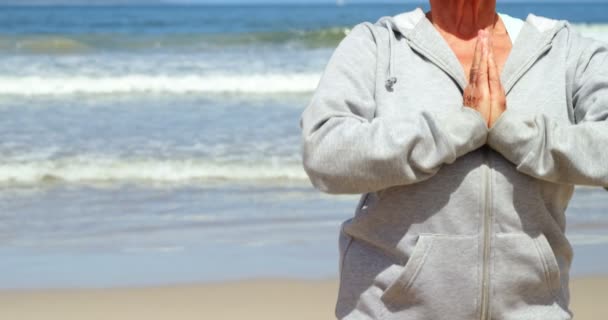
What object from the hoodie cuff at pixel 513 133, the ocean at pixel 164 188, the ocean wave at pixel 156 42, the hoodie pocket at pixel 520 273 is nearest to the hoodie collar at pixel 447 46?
the hoodie cuff at pixel 513 133

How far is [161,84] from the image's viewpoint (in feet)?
47.3

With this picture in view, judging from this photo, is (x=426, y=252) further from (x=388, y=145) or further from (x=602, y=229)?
(x=602, y=229)

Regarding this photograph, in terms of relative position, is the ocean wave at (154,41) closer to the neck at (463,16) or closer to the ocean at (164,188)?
the ocean at (164,188)

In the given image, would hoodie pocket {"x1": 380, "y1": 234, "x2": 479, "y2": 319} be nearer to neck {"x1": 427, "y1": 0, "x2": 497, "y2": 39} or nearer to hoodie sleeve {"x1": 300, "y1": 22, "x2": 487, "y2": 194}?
hoodie sleeve {"x1": 300, "y1": 22, "x2": 487, "y2": 194}

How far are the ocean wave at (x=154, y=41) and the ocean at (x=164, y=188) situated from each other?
560cm

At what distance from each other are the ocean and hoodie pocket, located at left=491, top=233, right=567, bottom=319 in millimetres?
3101

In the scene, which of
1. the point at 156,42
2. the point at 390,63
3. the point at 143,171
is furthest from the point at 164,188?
the point at 156,42

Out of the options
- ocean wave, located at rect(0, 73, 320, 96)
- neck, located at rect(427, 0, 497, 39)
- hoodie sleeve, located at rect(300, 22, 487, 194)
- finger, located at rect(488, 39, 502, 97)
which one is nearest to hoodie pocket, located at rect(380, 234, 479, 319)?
hoodie sleeve, located at rect(300, 22, 487, 194)

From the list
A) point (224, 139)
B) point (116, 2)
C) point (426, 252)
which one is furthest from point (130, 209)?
point (116, 2)

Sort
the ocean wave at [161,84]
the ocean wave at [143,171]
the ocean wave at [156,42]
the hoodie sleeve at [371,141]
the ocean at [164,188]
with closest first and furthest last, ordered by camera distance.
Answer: the hoodie sleeve at [371,141] → the ocean at [164,188] → the ocean wave at [143,171] → the ocean wave at [161,84] → the ocean wave at [156,42]

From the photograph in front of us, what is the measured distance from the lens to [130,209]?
21.0 feet

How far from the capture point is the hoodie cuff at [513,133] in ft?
5.77

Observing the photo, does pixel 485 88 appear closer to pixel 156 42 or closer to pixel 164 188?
pixel 164 188

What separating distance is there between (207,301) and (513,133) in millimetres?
2997
